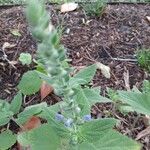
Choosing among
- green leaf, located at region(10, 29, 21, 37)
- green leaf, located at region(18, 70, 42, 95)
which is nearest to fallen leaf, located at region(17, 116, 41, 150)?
green leaf, located at region(18, 70, 42, 95)

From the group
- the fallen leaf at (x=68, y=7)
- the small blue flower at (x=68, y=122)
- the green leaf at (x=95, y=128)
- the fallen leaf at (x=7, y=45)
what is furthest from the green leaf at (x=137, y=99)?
the fallen leaf at (x=68, y=7)

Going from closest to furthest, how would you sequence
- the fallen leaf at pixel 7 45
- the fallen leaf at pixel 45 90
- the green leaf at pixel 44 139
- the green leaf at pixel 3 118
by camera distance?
the green leaf at pixel 44 139 < the green leaf at pixel 3 118 < the fallen leaf at pixel 45 90 < the fallen leaf at pixel 7 45

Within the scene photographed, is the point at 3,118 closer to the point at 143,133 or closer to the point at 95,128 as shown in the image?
the point at 95,128

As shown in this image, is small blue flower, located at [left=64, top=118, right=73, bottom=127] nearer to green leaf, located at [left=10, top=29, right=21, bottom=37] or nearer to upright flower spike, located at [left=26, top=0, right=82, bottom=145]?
upright flower spike, located at [left=26, top=0, right=82, bottom=145]

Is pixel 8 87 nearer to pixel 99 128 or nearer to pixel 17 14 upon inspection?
pixel 17 14

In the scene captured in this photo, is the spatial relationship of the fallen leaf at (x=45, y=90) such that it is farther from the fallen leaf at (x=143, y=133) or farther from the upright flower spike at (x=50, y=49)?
the upright flower spike at (x=50, y=49)

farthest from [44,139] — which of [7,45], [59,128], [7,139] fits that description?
[7,45]
